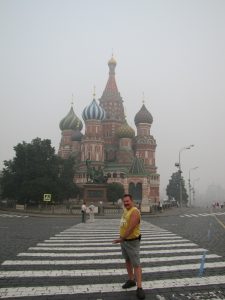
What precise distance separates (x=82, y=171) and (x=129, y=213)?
3059 inches

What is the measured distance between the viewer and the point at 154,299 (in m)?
6.95

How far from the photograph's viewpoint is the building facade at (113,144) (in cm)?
8175

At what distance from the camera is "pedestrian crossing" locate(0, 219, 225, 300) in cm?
756

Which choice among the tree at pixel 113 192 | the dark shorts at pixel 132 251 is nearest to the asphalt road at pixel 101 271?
the dark shorts at pixel 132 251

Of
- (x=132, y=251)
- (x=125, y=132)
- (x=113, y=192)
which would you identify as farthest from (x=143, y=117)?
(x=132, y=251)

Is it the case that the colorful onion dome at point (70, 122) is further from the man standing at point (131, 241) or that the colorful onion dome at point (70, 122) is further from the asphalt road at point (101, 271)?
the man standing at point (131, 241)

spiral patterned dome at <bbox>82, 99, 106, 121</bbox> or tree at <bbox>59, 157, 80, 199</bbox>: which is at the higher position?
spiral patterned dome at <bbox>82, 99, 106, 121</bbox>

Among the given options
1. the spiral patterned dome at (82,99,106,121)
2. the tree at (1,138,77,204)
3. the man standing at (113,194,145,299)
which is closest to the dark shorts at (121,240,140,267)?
the man standing at (113,194,145,299)

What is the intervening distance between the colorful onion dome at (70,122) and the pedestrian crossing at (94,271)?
3488 inches

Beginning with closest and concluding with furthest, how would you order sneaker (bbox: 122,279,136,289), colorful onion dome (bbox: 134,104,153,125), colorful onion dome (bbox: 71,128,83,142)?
sneaker (bbox: 122,279,136,289) < colorful onion dome (bbox: 134,104,153,125) < colorful onion dome (bbox: 71,128,83,142)

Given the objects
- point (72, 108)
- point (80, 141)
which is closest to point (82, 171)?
point (80, 141)

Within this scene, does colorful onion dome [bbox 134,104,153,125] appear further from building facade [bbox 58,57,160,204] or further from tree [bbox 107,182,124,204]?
tree [bbox 107,182,124,204]

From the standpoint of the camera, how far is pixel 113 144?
94.9 m

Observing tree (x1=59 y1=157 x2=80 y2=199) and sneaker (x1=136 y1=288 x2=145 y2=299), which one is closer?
sneaker (x1=136 y1=288 x2=145 y2=299)
